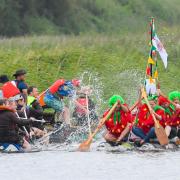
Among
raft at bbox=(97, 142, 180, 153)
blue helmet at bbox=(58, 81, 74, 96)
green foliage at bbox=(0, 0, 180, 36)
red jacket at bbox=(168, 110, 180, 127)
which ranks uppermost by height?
green foliage at bbox=(0, 0, 180, 36)

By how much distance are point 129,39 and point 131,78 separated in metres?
5.74

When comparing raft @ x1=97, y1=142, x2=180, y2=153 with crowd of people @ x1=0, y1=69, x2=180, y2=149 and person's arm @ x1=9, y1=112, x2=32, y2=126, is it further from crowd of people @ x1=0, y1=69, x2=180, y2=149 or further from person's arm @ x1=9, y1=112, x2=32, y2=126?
person's arm @ x1=9, y1=112, x2=32, y2=126

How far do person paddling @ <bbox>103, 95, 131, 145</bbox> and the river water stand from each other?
983mm

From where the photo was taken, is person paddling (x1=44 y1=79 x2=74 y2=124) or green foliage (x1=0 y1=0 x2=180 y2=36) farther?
green foliage (x1=0 y1=0 x2=180 y2=36)

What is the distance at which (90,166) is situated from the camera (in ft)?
61.3

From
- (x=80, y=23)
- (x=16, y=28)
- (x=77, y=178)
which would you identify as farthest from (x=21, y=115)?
(x=80, y=23)

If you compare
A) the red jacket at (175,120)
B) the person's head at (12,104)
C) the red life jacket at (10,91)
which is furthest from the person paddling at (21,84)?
the red jacket at (175,120)

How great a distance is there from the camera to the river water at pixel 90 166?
17344mm

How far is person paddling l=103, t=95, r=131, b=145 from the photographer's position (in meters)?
21.9

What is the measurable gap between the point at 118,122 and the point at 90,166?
354cm

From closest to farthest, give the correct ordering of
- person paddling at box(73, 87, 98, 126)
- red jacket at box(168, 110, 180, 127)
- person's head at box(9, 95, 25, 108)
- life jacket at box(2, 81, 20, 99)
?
red jacket at box(168, 110, 180, 127)
life jacket at box(2, 81, 20, 99)
person's head at box(9, 95, 25, 108)
person paddling at box(73, 87, 98, 126)

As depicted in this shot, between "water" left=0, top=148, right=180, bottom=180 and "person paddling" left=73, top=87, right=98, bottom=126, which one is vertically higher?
"person paddling" left=73, top=87, right=98, bottom=126

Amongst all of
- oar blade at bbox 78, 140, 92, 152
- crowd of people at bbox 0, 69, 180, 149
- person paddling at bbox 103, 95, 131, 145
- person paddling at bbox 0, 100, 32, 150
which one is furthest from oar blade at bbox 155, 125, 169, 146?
person paddling at bbox 0, 100, 32, 150

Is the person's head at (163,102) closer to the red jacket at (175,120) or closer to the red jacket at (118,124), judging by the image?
the red jacket at (175,120)
